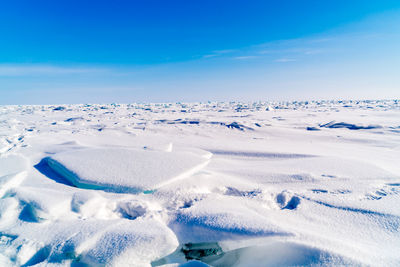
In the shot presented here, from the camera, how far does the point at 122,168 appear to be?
206 centimetres

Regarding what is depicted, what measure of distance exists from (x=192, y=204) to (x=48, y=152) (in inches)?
104

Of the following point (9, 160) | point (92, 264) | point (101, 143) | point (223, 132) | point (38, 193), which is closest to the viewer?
point (92, 264)

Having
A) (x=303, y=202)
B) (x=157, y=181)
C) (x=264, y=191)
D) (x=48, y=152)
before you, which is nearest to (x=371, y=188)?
(x=303, y=202)

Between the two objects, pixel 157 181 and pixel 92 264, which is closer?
pixel 92 264

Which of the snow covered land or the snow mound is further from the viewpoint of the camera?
the snow mound

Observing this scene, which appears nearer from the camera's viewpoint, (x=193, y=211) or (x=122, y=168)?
(x=193, y=211)

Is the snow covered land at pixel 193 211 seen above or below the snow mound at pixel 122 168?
below

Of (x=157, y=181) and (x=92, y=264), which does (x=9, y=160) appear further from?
(x=92, y=264)

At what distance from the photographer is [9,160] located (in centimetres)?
262

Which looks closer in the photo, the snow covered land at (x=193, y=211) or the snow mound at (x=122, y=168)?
the snow covered land at (x=193, y=211)

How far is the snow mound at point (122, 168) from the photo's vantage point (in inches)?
69.7

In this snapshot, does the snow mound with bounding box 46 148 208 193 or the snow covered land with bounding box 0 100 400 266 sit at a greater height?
the snow mound with bounding box 46 148 208 193

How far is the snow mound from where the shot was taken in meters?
1.77

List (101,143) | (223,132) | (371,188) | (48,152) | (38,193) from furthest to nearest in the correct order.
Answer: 1. (223,132)
2. (101,143)
3. (48,152)
4. (371,188)
5. (38,193)
